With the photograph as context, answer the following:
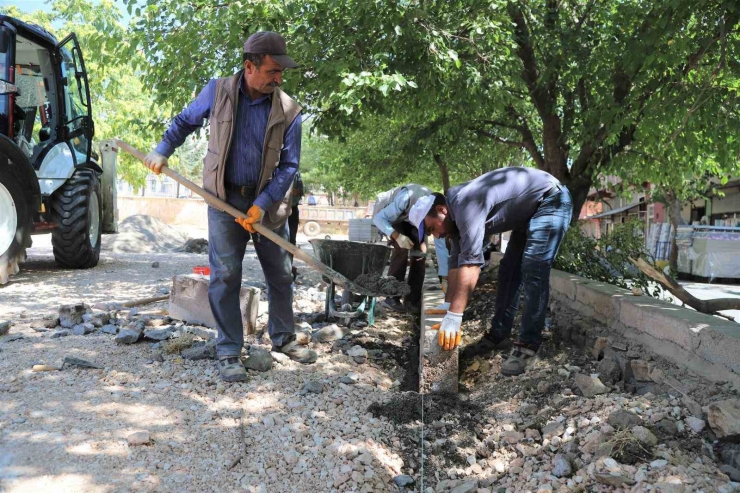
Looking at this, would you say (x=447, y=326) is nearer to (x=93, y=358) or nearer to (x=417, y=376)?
(x=417, y=376)

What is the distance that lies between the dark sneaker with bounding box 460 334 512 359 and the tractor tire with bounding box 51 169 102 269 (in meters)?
5.33

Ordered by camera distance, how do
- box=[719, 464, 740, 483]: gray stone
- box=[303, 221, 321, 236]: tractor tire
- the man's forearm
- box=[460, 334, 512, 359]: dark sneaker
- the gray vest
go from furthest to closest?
1. box=[303, 221, 321, 236]: tractor tire
2. the gray vest
3. box=[460, 334, 512, 359]: dark sneaker
4. the man's forearm
5. box=[719, 464, 740, 483]: gray stone

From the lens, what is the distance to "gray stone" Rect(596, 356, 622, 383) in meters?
3.36

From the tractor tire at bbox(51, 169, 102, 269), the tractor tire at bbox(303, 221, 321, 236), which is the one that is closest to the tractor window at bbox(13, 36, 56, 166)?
the tractor tire at bbox(51, 169, 102, 269)

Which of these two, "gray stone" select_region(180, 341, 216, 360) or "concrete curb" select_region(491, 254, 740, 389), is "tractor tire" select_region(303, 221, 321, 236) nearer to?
"concrete curb" select_region(491, 254, 740, 389)

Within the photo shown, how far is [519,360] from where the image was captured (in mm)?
3934

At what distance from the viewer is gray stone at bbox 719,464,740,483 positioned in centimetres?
214

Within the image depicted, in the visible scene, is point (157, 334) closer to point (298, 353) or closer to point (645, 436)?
point (298, 353)

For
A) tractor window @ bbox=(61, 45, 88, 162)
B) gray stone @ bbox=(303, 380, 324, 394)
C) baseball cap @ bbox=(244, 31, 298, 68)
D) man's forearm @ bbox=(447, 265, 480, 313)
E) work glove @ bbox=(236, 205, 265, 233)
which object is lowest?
gray stone @ bbox=(303, 380, 324, 394)

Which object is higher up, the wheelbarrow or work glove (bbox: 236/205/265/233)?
work glove (bbox: 236/205/265/233)

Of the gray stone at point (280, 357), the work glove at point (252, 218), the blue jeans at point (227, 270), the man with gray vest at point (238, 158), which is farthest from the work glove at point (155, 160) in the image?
the gray stone at point (280, 357)

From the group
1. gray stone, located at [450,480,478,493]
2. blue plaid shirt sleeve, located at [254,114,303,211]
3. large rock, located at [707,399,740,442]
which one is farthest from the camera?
blue plaid shirt sleeve, located at [254,114,303,211]

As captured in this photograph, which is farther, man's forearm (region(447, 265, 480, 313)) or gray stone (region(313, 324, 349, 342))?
gray stone (region(313, 324, 349, 342))

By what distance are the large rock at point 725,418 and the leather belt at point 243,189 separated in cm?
267
